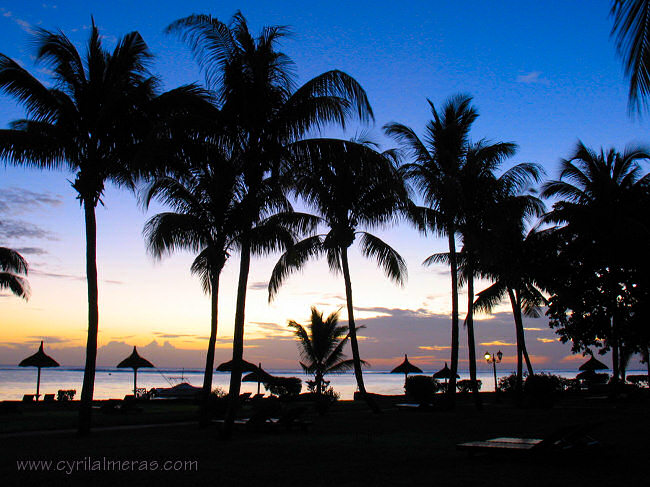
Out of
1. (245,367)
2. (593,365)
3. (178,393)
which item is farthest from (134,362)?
(593,365)

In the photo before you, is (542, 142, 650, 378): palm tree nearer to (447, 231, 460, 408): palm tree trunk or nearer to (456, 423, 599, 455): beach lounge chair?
(447, 231, 460, 408): palm tree trunk

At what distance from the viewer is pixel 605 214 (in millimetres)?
23812

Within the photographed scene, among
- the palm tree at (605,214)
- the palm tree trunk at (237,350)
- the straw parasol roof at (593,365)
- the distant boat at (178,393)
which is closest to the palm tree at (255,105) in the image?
the palm tree trunk at (237,350)

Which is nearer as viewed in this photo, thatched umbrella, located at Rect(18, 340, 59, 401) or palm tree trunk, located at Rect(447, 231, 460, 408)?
palm tree trunk, located at Rect(447, 231, 460, 408)

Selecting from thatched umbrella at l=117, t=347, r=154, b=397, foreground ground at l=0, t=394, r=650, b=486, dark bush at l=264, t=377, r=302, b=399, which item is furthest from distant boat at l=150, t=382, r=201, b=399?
foreground ground at l=0, t=394, r=650, b=486

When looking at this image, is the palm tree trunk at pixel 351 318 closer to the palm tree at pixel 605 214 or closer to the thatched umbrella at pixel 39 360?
the palm tree at pixel 605 214

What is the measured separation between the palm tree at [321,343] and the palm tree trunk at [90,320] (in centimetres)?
1903

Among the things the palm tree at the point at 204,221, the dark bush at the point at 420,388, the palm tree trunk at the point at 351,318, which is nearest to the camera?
the palm tree at the point at 204,221

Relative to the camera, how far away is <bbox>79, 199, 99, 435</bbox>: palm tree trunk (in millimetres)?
12617

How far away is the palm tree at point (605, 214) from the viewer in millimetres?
22656

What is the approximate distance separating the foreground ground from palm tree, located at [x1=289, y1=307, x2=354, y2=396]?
1591 cm

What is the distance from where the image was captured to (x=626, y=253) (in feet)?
74.2

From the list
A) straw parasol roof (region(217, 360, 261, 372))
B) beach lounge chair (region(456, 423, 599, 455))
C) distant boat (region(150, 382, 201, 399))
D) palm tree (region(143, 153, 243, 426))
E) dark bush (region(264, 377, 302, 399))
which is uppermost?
palm tree (region(143, 153, 243, 426))

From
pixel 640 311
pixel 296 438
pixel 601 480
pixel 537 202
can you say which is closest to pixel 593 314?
pixel 640 311
